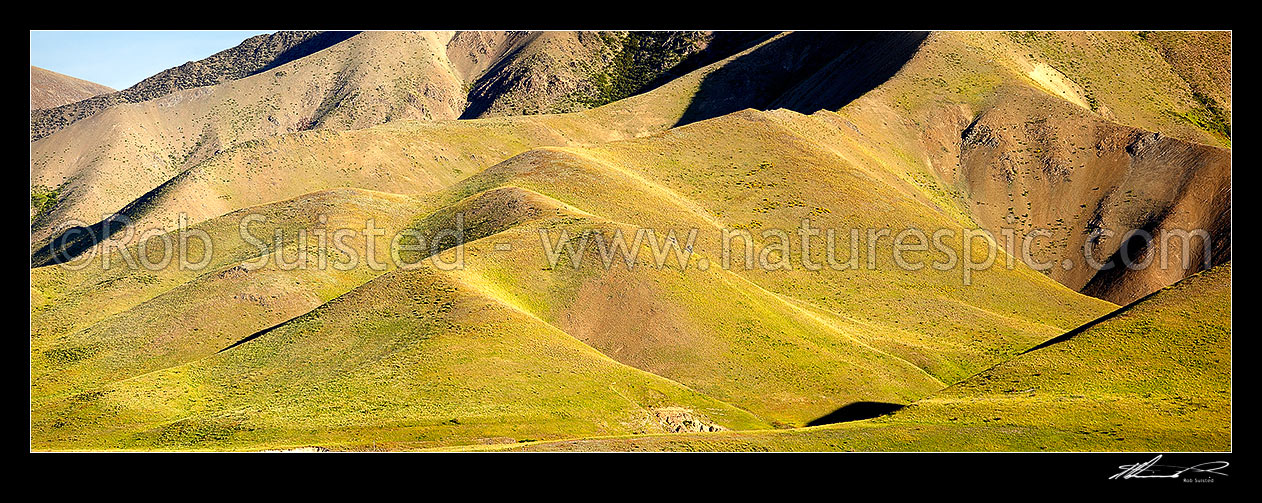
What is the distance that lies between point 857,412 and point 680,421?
1264 cm

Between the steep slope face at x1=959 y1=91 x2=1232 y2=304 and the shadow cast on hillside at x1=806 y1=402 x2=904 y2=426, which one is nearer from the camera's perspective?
the shadow cast on hillside at x1=806 y1=402 x2=904 y2=426

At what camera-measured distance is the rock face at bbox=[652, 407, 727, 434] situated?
70.1 meters

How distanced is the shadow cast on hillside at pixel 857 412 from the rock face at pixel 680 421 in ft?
24.5

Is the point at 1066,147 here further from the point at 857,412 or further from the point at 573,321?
the point at 573,321

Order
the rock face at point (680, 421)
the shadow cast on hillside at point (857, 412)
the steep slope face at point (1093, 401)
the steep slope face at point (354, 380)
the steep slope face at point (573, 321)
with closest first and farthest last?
the steep slope face at point (1093, 401), the steep slope face at point (354, 380), the steep slope face at point (573, 321), the shadow cast on hillside at point (857, 412), the rock face at point (680, 421)

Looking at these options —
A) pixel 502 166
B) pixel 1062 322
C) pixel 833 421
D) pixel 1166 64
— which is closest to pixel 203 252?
pixel 502 166

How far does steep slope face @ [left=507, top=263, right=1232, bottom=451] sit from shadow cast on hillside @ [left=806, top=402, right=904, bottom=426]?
327 cm

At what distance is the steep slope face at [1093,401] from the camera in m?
57.5
